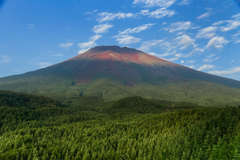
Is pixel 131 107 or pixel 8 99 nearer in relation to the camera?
pixel 8 99

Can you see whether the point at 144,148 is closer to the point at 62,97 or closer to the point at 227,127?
the point at 227,127

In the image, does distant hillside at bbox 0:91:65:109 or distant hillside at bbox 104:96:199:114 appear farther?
distant hillside at bbox 104:96:199:114

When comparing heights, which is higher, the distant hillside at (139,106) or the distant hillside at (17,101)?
the distant hillside at (17,101)

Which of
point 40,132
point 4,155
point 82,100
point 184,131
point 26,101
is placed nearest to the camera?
point 4,155

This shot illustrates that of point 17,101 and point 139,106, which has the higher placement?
point 17,101

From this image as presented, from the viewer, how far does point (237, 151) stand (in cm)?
1820

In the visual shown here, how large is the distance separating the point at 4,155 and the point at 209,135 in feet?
120

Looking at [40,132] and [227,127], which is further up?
[227,127]

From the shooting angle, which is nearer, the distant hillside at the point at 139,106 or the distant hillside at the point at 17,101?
the distant hillside at the point at 17,101

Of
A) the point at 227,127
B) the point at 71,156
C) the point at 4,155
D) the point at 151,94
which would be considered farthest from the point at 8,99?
the point at 151,94

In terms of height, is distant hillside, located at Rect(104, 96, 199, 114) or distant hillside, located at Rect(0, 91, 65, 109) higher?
distant hillside, located at Rect(0, 91, 65, 109)

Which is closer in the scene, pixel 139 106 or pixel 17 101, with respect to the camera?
pixel 17 101

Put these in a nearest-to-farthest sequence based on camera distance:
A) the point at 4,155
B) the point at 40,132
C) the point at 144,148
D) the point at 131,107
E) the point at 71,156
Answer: the point at 4,155 → the point at 71,156 → the point at 144,148 → the point at 40,132 → the point at 131,107

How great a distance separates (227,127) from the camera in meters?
28.8
